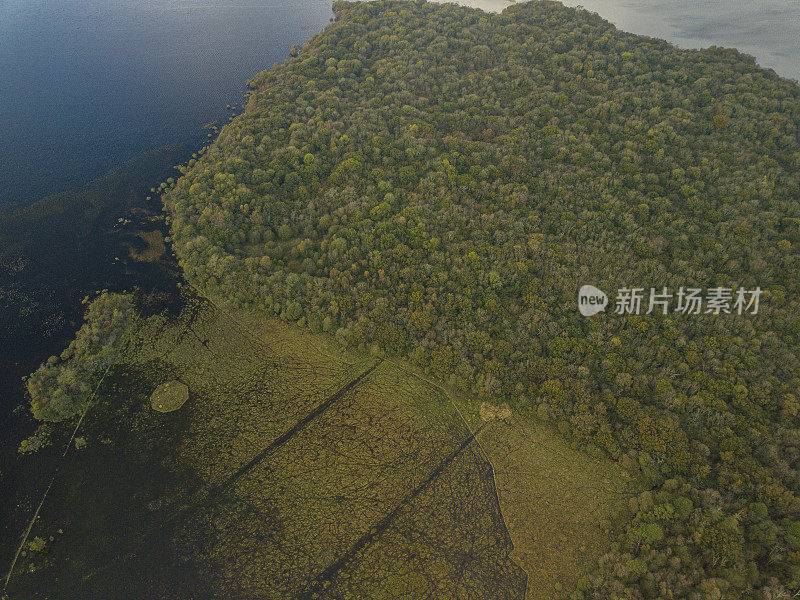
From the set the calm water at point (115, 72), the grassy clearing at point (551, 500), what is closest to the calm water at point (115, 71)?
the calm water at point (115, 72)

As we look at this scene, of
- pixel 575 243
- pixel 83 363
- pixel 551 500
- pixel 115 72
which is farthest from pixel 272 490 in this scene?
pixel 115 72

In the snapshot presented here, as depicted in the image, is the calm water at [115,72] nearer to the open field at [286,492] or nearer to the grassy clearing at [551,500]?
the open field at [286,492]

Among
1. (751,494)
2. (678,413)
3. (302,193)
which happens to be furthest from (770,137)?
(302,193)

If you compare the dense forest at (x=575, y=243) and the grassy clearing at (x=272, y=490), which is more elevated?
the dense forest at (x=575, y=243)

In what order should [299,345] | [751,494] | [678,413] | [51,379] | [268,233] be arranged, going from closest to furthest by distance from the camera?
1. [751,494]
2. [678,413]
3. [51,379]
4. [299,345]
5. [268,233]

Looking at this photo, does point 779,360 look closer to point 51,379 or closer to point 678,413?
point 678,413
